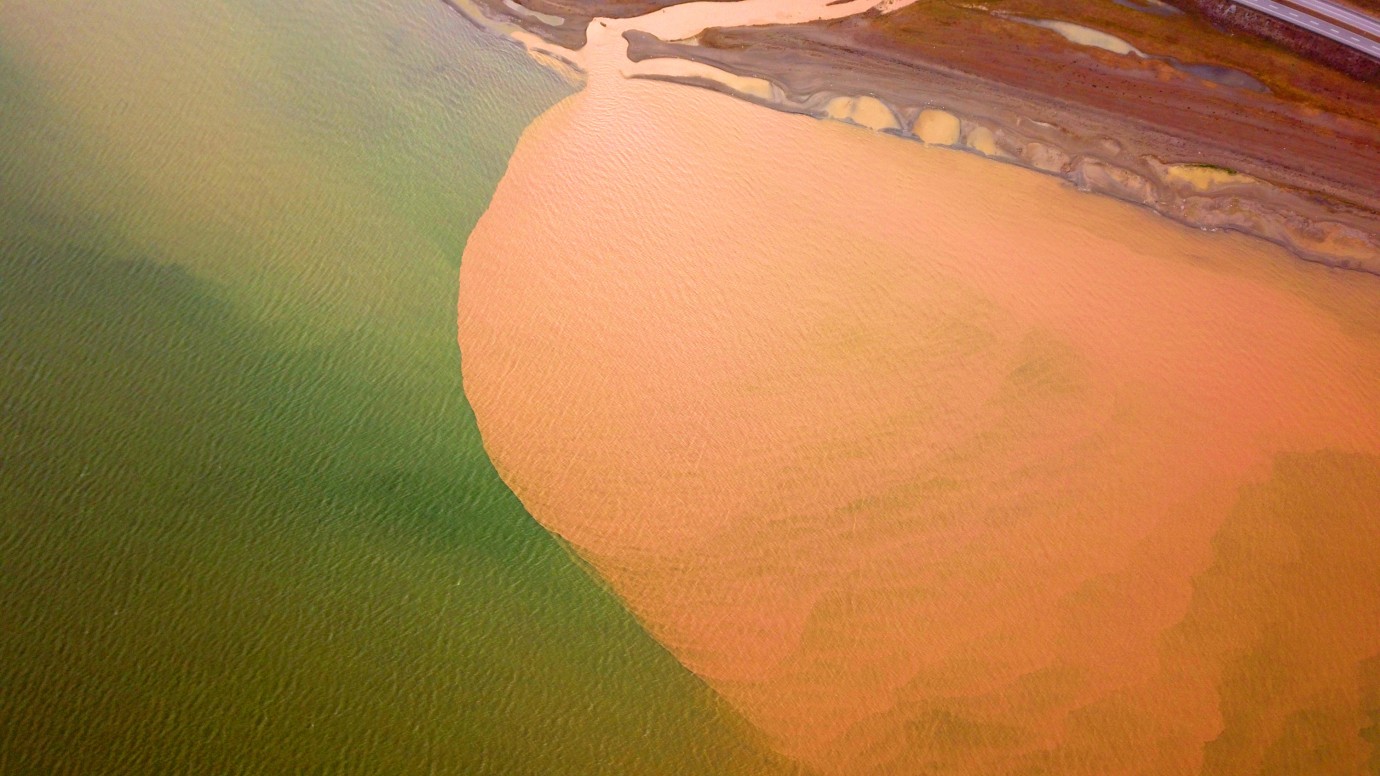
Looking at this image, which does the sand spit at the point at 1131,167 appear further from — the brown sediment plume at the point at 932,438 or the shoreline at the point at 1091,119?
the brown sediment plume at the point at 932,438

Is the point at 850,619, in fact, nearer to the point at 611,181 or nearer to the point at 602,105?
the point at 611,181

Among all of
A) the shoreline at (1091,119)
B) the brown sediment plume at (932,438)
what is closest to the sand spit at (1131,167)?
the shoreline at (1091,119)

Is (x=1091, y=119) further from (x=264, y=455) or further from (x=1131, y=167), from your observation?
(x=264, y=455)

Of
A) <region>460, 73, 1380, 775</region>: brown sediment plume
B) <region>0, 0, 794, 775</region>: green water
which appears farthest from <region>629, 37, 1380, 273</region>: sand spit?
<region>0, 0, 794, 775</region>: green water

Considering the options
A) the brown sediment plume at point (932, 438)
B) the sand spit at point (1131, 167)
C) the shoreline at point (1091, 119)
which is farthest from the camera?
the shoreline at point (1091, 119)

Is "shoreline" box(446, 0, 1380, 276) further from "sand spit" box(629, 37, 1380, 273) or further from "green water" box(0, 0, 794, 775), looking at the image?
"green water" box(0, 0, 794, 775)

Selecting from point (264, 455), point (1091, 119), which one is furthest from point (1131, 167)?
point (264, 455)

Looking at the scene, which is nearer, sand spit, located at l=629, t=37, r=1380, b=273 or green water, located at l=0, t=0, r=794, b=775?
green water, located at l=0, t=0, r=794, b=775
